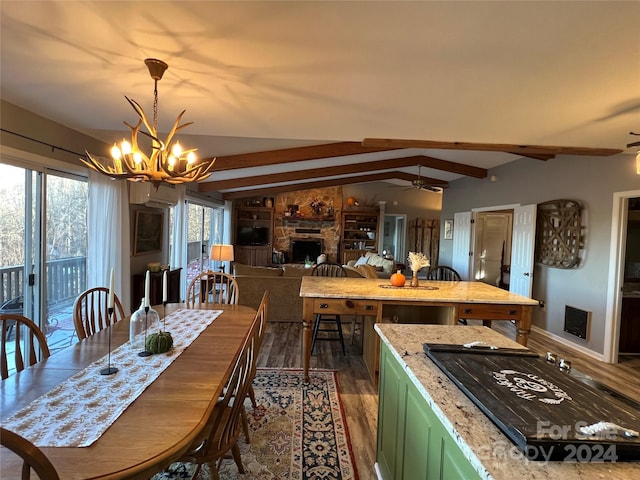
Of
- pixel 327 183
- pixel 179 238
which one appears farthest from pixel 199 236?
pixel 327 183

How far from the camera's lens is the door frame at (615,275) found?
385 cm

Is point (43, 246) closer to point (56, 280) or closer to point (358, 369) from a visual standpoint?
point (56, 280)

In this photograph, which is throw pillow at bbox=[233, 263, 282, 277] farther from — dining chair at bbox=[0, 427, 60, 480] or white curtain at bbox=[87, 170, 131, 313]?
dining chair at bbox=[0, 427, 60, 480]

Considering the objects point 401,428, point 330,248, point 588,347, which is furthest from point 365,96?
point 330,248

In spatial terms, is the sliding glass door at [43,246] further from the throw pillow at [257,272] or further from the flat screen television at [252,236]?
the flat screen television at [252,236]

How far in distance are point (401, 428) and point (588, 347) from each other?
13.2ft

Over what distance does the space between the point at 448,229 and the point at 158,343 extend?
772cm

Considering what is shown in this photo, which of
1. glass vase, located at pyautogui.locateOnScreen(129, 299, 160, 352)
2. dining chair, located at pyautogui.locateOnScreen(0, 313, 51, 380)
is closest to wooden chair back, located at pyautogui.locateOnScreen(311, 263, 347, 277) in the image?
glass vase, located at pyautogui.locateOnScreen(129, 299, 160, 352)

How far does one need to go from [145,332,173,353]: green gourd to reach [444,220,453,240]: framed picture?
7.54m

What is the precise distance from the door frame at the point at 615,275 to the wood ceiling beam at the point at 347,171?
9.50ft

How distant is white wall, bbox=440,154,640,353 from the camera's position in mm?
3986

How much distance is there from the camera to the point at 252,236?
32.9 ft

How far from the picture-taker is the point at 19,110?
8.71 ft

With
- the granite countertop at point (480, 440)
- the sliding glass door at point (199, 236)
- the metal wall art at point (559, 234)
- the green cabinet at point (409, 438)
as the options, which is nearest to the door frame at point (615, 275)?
the metal wall art at point (559, 234)
